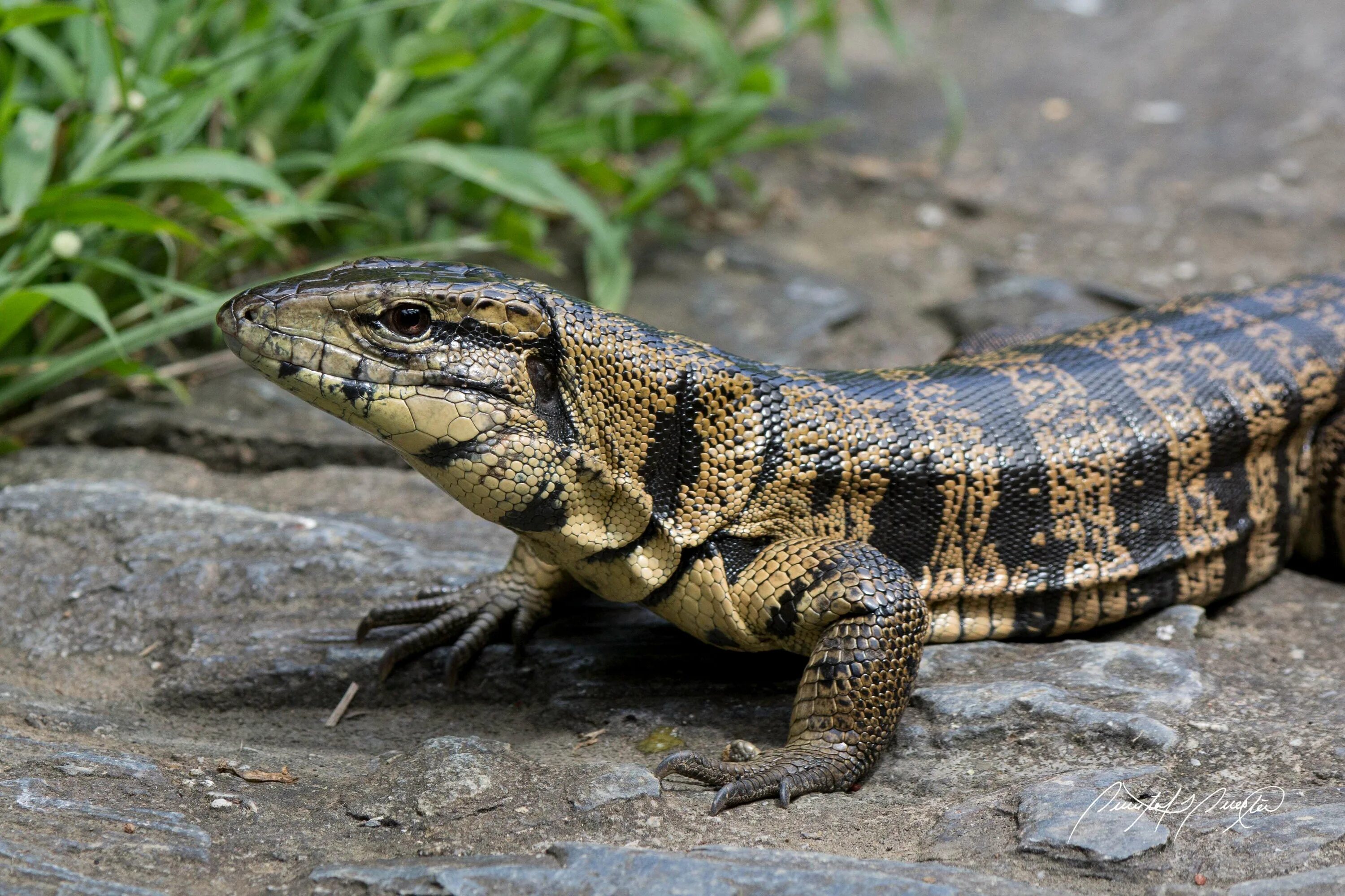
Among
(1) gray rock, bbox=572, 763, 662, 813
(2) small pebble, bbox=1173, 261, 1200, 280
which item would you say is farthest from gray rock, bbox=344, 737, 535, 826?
(2) small pebble, bbox=1173, 261, 1200, 280

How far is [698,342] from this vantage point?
16.2 ft

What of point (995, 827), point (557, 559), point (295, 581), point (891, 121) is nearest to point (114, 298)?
point (295, 581)

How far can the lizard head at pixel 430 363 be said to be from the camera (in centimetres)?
427

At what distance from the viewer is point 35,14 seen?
19.8ft

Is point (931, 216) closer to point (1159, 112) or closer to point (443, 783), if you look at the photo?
point (1159, 112)

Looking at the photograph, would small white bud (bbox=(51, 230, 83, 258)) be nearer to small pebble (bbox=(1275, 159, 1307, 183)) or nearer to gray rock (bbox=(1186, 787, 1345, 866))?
gray rock (bbox=(1186, 787, 1345, 866))

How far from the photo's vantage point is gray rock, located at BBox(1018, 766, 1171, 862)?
3.94 meters

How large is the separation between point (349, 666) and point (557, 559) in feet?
3.61

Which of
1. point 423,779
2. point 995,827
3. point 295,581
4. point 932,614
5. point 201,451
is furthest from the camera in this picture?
point 201,451

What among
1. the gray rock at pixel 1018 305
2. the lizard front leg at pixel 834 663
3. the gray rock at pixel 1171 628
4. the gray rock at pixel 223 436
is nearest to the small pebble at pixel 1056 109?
the gray rock at pixel 1018 305

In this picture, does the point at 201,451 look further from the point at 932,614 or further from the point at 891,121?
the point at 891,121

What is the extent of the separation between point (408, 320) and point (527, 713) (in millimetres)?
1674

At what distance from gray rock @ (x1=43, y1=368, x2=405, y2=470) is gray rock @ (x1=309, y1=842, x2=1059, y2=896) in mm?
3436

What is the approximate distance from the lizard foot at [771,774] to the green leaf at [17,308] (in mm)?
3731
